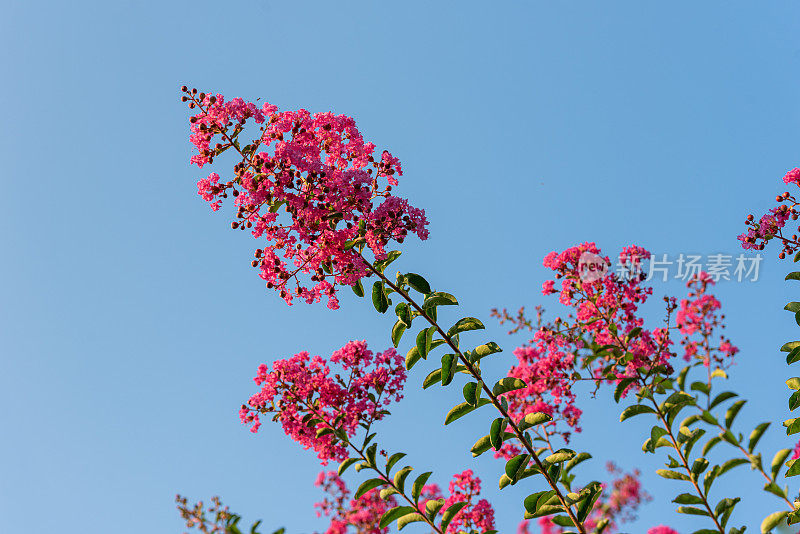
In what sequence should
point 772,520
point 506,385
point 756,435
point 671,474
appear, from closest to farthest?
point 756,435, point 772,520, point 671,474, point 506,385

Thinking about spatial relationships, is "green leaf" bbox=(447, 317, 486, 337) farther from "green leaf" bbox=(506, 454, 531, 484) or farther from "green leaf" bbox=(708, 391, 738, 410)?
"green leaf" bbox=(708, 391, 738, 410)

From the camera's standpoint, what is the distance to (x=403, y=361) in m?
5.10

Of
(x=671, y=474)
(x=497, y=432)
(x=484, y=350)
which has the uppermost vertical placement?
(x=484, y=350)

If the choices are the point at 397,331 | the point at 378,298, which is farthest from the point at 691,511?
the point at 378,298

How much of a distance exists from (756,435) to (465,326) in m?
1.83

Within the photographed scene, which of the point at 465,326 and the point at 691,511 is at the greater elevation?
the point at 465,326

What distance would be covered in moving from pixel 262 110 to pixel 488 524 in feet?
13.0

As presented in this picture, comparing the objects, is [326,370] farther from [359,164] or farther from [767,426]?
[767,426]

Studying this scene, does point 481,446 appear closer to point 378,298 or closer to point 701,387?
point 378,298

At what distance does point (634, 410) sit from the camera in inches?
160

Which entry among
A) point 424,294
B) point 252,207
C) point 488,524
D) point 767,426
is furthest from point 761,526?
point 252,207

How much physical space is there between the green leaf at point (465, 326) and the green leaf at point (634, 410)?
1.14 metres

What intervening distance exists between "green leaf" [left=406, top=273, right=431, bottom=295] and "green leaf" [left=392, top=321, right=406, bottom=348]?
34cm

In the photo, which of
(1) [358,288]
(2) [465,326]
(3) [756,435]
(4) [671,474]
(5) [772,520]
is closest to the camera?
(3) [756,435]
